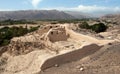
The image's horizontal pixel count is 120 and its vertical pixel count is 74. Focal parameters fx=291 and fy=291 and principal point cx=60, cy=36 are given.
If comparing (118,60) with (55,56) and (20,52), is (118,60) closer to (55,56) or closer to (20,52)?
(55,56)

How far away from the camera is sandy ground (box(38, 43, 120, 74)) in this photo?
14.9 metres

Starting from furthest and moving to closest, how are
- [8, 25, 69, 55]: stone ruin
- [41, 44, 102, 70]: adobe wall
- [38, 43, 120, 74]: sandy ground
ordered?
[8, 25, 69, 55]: stone ruin, [41, 44, 102, 70]: adobe wall, [38, 43, 120, 74]: sandy ground

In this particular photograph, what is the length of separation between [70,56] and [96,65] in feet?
5.92

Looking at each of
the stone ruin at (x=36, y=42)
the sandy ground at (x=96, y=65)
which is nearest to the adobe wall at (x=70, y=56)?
the sandy ground at (x=96, y=65)

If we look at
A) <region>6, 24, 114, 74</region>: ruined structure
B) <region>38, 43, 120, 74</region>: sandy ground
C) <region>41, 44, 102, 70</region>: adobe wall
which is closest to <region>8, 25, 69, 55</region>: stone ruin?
<region>6, 24, 114, 74</region>: ruined structure

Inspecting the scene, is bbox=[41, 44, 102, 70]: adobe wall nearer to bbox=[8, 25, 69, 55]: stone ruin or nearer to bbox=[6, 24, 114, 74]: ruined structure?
bbox=[6, 24, 114, 74]: ruined structure

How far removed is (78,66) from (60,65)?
1.09 metres

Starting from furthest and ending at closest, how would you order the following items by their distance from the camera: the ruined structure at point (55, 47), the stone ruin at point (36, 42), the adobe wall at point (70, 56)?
the stone ruin at point (36, 42), the ruined structure at point (55, 47), the adobe wall at point (70, 56)

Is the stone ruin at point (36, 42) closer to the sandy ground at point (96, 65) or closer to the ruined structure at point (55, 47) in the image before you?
the ruined structure at point (55, 47)

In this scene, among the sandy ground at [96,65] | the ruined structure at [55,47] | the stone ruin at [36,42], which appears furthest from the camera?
the stone ruin at [36,42]

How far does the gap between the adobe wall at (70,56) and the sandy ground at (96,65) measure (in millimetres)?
319

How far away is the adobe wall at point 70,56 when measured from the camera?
16125 mm

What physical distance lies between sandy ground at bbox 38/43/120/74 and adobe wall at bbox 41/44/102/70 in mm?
319

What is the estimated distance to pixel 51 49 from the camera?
1942cm
